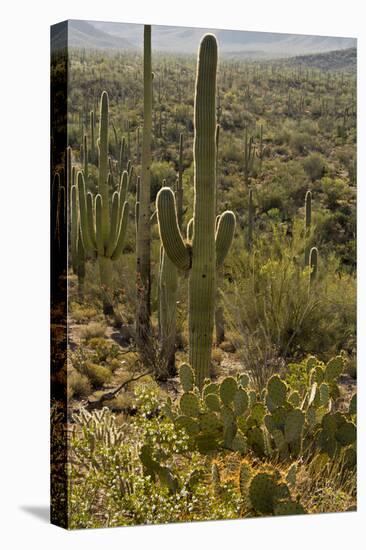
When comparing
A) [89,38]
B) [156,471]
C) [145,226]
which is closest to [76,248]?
[145,226]

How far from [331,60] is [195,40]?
1518 mm

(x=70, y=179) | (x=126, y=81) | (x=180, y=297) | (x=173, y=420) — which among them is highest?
(x=126, y=81)

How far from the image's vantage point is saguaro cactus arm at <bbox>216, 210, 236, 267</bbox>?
41.8 ft

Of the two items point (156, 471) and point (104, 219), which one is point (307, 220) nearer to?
point (104, 219)

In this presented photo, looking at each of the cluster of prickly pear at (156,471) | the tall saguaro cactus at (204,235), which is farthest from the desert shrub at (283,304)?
the cluster of prickly pear at (156,471)

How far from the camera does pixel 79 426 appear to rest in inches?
463

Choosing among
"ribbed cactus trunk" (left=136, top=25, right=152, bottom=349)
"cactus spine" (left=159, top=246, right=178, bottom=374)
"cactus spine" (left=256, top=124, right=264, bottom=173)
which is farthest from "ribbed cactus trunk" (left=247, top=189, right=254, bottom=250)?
"ribbed cactus trunk" (left=136, top=25, right=152, bottom=349)

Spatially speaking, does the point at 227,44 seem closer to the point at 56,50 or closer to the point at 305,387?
the point at 56,50

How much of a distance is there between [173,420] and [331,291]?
2147 mm

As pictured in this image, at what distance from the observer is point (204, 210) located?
12695 mm

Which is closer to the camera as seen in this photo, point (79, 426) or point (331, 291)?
point (79, 426)

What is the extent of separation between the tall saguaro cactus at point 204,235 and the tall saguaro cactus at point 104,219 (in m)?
0.56

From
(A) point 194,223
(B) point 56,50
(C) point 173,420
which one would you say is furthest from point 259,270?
(B) point 56,50

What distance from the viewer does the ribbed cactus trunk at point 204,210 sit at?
497 inches
